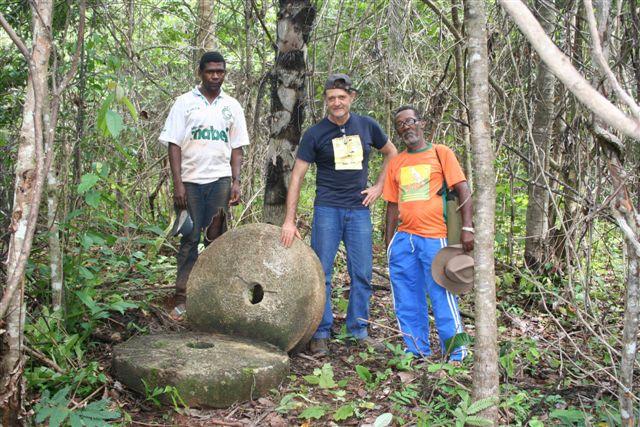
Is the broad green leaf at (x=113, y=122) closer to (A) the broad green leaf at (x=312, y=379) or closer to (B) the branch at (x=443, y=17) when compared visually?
(A) the broad green leaf at (x=312, y=379)

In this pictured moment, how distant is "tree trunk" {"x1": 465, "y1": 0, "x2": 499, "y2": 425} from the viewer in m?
2.88

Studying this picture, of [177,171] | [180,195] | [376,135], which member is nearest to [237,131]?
[177,171]

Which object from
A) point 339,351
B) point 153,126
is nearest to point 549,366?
point 339,351

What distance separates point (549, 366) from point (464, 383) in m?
1.00

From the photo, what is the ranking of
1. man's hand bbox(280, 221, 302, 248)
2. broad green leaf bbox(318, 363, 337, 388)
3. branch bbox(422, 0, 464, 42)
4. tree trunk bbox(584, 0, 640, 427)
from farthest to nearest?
branch bbox(422, 0, 464, 42), man's hand bbox(280, 221, 302, 248), broad green leaf bbox(318, 363, 337, 388), tree trunk bbox(584, 0, 640, 427)

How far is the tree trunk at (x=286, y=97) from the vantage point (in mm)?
5152

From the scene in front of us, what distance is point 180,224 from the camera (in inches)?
193

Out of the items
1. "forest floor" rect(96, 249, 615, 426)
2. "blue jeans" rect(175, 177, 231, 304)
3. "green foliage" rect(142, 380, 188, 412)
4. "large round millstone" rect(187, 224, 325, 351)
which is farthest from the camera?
"blue jeans" rect(175, 177, 231, 304)

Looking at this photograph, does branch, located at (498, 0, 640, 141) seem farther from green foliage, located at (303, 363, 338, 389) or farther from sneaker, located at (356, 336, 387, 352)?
sneaker, located at (356, 336, 387, 352)

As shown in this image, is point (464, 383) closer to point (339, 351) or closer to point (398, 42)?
point (339, 351)

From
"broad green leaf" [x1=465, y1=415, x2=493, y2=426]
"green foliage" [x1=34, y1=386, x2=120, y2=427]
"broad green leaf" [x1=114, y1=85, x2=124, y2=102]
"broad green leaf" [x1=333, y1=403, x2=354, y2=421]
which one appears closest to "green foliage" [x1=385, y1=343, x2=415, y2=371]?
"broad green leaf" [x1=333, y1=403, x2=354, y2=421]

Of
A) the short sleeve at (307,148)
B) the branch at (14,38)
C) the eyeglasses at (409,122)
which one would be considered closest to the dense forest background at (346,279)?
the branch at (14,38)

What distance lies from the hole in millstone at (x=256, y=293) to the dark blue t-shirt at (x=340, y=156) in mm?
756

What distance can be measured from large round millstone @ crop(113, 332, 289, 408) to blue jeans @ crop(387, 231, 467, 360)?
38.0 inches
